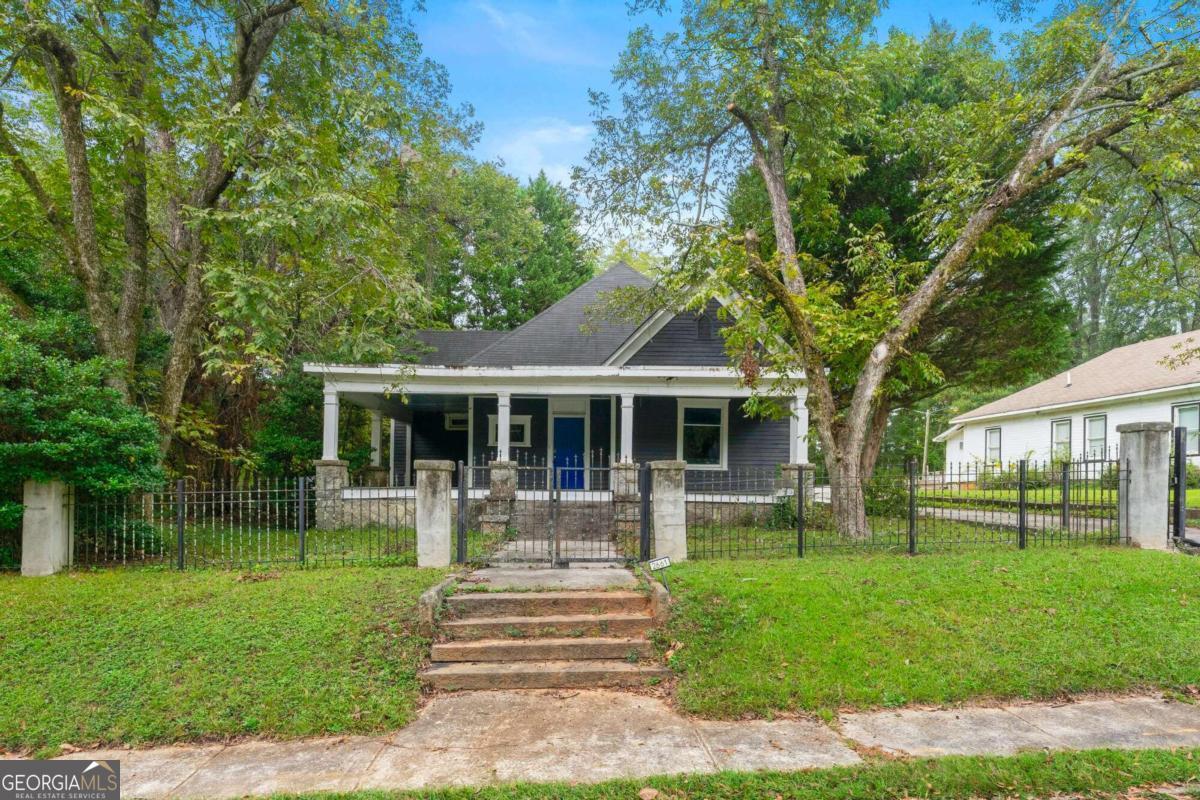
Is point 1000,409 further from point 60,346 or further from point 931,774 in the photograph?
point 60,346

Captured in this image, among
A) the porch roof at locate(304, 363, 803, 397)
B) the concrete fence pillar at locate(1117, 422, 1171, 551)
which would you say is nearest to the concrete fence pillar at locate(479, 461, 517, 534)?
the porch roof at locate(304, 363, 803, 397)

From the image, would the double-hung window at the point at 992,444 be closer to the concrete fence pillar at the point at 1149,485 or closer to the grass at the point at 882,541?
the grass at the point at 882,541

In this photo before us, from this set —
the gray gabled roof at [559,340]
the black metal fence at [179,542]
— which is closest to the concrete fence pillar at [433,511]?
the black metal fence at [179,542]

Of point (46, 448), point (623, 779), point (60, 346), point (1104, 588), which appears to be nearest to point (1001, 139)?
point (1104, 588)

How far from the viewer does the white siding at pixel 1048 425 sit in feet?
60.0

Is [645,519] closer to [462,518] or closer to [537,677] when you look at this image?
[462,518]

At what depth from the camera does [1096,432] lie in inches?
808

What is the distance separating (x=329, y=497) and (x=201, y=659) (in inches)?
274

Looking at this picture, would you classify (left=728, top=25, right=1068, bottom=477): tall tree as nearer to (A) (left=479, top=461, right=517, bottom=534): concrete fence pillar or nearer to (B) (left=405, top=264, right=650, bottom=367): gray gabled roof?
(B) (left=405, top=264, right=650, bottom=367): gray gabled roof

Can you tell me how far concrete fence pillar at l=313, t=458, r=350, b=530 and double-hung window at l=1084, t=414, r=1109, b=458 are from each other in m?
22.7

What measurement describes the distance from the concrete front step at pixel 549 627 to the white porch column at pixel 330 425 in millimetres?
7627

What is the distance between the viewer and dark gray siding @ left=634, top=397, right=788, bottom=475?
15.1 meters

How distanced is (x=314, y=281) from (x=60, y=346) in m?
3.71

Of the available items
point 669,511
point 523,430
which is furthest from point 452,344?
point 669,511
